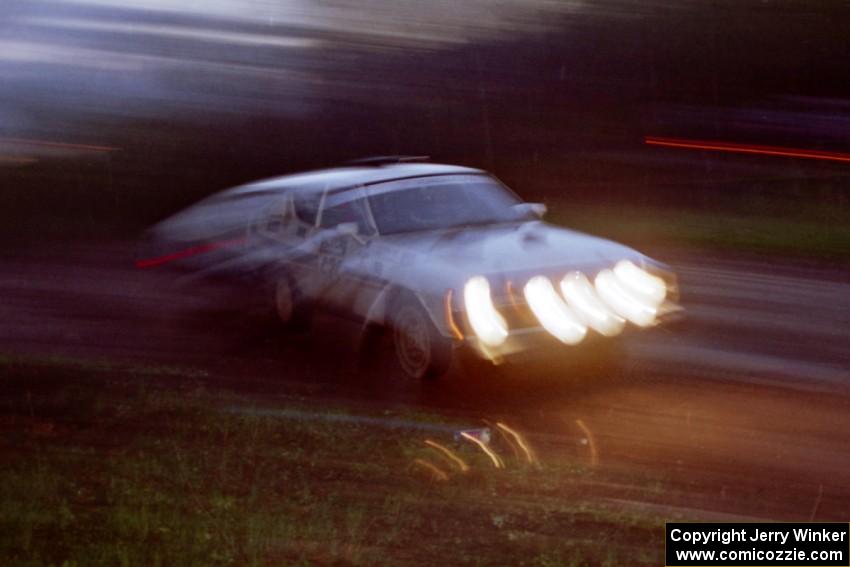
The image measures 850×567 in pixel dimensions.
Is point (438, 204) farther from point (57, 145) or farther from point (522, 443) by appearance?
point (57, 145)

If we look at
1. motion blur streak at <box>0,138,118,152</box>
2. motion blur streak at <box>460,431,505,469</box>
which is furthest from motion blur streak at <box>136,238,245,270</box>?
motion blur streak at <box>0,138,118,152</box>

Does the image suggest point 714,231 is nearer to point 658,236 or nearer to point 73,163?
point 658,236

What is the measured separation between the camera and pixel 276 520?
16.0 ft

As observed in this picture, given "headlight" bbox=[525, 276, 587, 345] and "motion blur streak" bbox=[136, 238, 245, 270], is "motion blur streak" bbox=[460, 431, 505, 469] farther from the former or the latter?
"motion blur streak" bbox=[136, 238, 245, 270]

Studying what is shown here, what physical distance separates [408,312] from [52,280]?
6.68m

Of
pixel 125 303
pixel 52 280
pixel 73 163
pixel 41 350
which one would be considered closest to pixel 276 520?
pixel 41 350

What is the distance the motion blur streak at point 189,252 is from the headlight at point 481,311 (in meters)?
3.02

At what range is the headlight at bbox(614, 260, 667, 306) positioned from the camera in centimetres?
709

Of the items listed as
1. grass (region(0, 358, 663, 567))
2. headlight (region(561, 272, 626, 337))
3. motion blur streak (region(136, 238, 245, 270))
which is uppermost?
motion blur streak (region(136, 238, 245, 270))

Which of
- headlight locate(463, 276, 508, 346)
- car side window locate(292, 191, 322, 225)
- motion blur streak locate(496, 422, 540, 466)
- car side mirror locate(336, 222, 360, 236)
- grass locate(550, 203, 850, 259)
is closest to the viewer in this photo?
motion blur streak locate(496, 422, 540, 466)

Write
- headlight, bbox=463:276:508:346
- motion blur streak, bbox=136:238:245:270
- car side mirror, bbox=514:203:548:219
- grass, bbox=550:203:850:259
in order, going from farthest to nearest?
grass, bbox=550:203:850:259 < motion blur streak, bbox=136:238:245:270 < car side mirror, bbox=514:203:548:219 < headlight, bbox=463:276:508:346

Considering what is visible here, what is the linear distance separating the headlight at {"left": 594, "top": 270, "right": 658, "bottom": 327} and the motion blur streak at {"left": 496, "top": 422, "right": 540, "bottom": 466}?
46.6 inches

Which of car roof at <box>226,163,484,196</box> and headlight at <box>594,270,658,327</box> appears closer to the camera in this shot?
headlight at <box>594,270,658,327</box>

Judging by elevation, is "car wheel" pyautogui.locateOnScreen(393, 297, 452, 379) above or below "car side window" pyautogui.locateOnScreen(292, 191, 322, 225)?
below
